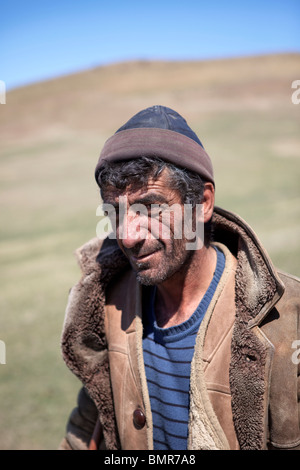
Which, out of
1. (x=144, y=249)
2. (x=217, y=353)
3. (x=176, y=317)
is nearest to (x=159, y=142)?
(x=144, y=249)

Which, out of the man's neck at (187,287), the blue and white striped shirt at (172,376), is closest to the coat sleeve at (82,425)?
the blue and white striped shirt at (172,376)

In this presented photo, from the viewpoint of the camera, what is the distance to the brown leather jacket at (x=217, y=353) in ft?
5.54

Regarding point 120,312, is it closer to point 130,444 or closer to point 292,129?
point 130,444

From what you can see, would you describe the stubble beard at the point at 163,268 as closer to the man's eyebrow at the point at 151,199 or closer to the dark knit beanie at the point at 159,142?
the man's eyebrow at the point at 151,199

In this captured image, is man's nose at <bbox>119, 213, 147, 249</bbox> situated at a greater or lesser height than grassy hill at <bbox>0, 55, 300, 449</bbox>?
lesser

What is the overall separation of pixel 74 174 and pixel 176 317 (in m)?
17.3

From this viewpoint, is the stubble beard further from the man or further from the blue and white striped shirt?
the blue and white striped shirt

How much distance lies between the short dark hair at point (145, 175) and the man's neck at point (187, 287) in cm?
30

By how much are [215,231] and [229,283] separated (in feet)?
1.22

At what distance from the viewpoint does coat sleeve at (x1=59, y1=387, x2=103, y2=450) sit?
7.60 feet

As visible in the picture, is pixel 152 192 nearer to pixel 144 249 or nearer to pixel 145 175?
pixel 145 175

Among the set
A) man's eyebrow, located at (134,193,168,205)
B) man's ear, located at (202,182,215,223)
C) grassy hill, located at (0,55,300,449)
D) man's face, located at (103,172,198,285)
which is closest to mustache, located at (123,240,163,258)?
man's face, located at (103,172,198,285)

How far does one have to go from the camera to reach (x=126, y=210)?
1.91 meters

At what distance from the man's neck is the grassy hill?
125 inches
